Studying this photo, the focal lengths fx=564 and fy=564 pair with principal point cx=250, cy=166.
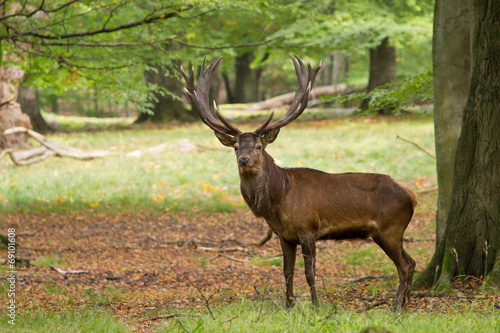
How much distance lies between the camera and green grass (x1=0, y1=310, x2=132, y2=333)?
4.69 m

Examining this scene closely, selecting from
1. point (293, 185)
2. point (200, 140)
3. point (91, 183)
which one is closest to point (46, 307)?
point (293, 185)

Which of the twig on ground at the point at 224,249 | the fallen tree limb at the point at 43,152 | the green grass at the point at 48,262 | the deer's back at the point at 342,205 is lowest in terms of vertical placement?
the twig on ground at the point at 224,249

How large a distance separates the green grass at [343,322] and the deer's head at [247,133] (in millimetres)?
1563

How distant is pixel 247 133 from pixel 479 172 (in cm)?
244

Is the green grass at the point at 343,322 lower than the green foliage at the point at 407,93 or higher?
lower

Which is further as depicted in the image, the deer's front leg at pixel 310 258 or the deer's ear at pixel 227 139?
the deer's ear at pixel 227 139

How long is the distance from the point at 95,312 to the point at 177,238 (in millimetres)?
4626

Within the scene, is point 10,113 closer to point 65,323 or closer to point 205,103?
point 205,103

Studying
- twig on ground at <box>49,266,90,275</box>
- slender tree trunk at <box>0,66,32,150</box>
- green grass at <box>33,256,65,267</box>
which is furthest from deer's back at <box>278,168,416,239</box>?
slender tree trunk at <box>0,66,32,150</box>

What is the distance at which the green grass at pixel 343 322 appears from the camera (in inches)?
164

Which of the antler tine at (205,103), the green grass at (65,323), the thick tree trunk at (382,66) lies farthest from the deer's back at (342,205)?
the thick tree trunk at (382,66)

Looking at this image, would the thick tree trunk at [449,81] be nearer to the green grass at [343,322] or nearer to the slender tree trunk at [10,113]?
the green grass at [343,322]

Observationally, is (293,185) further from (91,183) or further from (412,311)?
(91,183)

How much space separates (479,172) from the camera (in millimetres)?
5844
